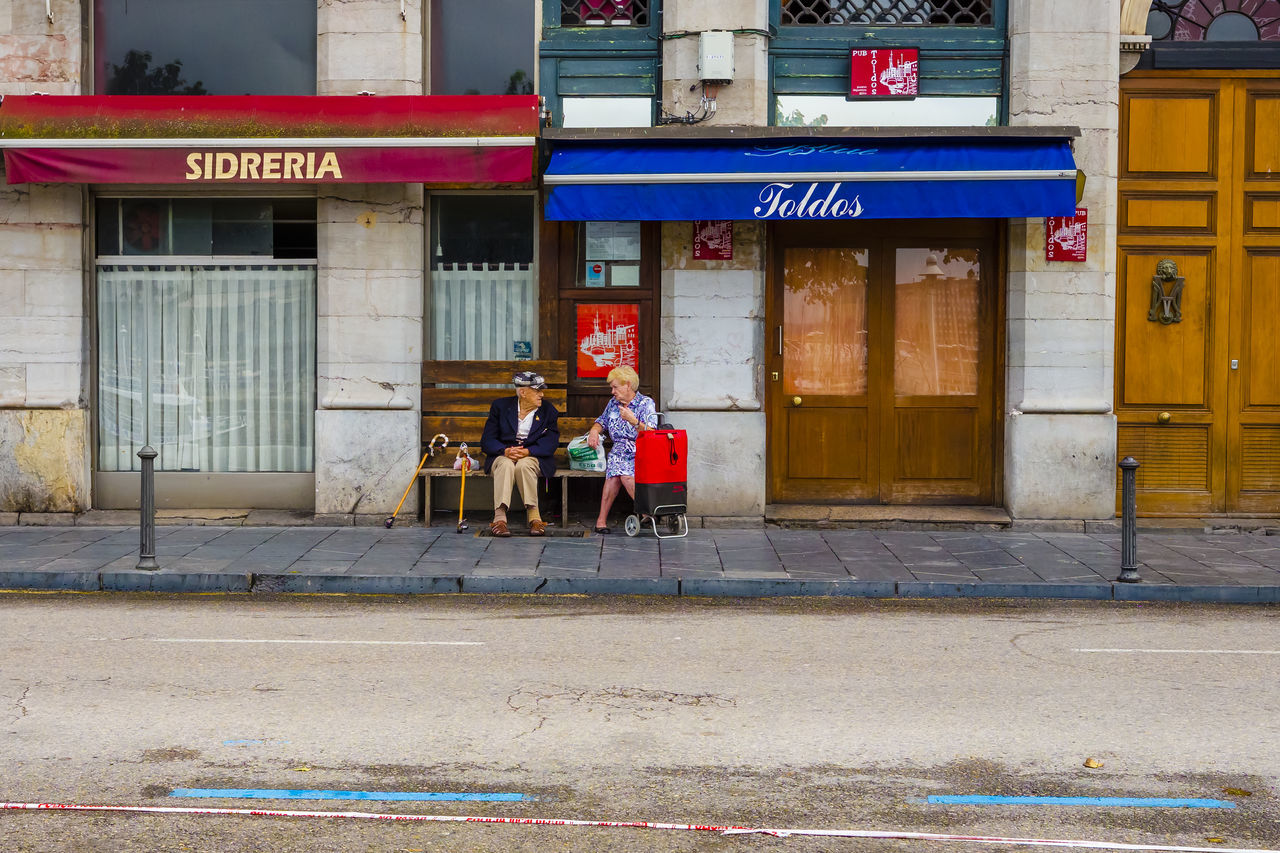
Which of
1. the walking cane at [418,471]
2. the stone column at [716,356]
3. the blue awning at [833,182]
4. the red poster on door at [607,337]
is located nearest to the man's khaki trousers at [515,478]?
the walking cane at [418,471]

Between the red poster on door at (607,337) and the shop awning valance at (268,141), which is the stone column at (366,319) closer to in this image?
the shop awning valance at (268,141)

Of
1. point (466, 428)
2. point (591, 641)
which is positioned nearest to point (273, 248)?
point (466, 428)

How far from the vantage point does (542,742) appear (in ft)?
18.9

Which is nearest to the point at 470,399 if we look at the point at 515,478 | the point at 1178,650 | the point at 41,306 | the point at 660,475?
the point at 515,478

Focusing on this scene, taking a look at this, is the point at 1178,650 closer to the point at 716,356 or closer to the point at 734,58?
the point at 716,356

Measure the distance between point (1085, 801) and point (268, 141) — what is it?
10.2 m

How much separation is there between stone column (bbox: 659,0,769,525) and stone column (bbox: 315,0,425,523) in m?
2.57

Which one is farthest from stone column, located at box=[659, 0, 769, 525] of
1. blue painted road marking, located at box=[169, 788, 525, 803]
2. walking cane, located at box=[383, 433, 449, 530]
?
blue painted road marking, located at box=[169, 788, 525, 803]

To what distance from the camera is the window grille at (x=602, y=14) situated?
1362 cm

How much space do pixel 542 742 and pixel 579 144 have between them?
836 cm

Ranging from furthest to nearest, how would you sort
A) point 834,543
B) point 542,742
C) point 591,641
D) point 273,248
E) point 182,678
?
point 273,248 → point 834,543 → point 591,641 → point 182,678 → point 542,742

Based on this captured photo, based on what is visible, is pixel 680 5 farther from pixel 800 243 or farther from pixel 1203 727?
pixel 1203 727

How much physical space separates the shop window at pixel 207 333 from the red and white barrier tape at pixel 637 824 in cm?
936

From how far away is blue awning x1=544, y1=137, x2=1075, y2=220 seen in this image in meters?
12.6
